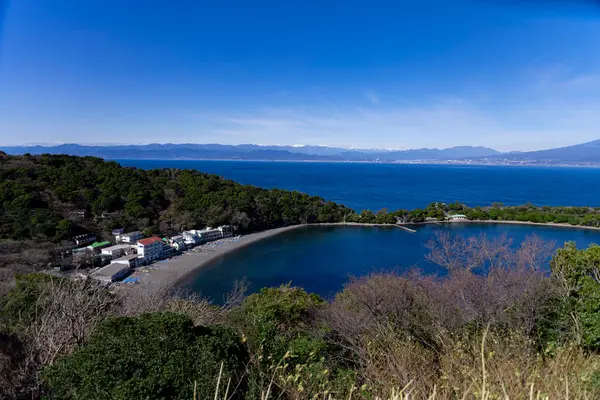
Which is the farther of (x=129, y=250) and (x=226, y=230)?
(x=226, y=230)

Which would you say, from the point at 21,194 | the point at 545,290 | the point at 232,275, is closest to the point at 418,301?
the point at 545,290

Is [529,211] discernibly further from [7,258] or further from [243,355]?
[7,258]

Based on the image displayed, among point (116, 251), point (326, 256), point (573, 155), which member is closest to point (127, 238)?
point (116, 251)

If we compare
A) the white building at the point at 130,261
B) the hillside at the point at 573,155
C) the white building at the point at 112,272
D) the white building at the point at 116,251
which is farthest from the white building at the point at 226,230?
the hillside at the point at 573,155

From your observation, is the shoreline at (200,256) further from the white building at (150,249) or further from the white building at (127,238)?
the white building at (127,238)

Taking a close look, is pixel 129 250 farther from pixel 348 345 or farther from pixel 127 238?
pixel 348 345
